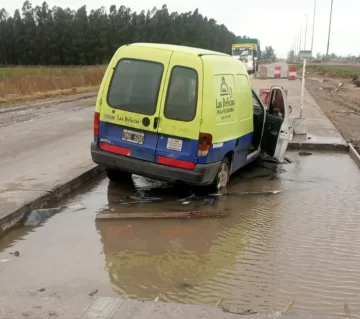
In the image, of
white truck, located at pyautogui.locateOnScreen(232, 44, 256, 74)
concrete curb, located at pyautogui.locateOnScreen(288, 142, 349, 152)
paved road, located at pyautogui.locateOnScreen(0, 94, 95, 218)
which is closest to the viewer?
paved road, located at pyautogui.locateOnScreen(0, 94, 95, 218)

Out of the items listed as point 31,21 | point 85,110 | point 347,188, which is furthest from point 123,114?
point 31,21

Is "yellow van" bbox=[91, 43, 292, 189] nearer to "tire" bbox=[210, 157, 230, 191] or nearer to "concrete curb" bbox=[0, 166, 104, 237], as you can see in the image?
"tire" bbox=[210, 157, 230, 191]

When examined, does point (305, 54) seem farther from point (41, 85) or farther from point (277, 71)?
point (277, 71)

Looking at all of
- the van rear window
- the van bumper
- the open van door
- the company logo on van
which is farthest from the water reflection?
the company logo on van

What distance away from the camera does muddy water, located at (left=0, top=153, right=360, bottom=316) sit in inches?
166

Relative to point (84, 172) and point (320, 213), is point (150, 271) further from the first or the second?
point (84, 172)

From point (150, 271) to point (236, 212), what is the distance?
229 centimetres

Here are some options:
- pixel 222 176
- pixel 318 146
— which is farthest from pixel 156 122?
pixel 318 146

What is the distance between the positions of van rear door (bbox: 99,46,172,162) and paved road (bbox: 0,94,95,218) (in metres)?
1.20

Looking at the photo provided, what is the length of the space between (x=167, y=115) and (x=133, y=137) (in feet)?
1.98

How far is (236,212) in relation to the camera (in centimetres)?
661

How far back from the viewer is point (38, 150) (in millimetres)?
10047

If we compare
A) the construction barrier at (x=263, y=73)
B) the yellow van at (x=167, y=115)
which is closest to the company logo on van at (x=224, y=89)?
the yellow van at (x=167, y=115)

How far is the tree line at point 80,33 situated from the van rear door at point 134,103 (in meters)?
75.2
